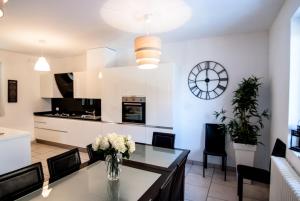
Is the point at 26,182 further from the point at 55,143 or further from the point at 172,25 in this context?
the point at 55,143

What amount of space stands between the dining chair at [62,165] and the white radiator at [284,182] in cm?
181

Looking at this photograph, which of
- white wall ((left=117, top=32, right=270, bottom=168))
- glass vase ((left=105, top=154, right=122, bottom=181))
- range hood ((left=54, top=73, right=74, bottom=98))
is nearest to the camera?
glass vase ((left=105, top=154, right=122, bottom=181))

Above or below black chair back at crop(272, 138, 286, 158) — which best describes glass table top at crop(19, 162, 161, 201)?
below

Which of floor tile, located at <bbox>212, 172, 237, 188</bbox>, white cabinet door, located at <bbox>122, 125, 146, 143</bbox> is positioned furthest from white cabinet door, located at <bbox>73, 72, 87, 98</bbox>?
floor tile, located at <bbox>212, 172, 237, 188</bbox>

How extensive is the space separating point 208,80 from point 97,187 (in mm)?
2862

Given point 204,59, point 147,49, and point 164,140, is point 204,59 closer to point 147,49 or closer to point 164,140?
point 164,140

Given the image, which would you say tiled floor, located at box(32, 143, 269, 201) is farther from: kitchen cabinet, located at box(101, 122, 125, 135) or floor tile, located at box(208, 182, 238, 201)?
kitchen cabinet, located at box(101, 122, 125, 135)

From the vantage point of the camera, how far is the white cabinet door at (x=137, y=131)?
3717mm

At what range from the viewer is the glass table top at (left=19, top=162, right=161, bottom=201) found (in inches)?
50.4

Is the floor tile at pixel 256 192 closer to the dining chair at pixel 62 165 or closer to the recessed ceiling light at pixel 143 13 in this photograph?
the dining chair at pixel 62 165

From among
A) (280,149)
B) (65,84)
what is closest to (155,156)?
(280,149)

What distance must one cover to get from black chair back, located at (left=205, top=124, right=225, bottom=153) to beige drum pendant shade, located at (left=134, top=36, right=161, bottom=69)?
2.08 metres

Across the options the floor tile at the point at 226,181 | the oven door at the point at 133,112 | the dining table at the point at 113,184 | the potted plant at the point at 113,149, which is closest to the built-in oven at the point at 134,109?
the oven door at the point at 133,112

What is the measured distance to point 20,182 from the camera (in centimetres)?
139
